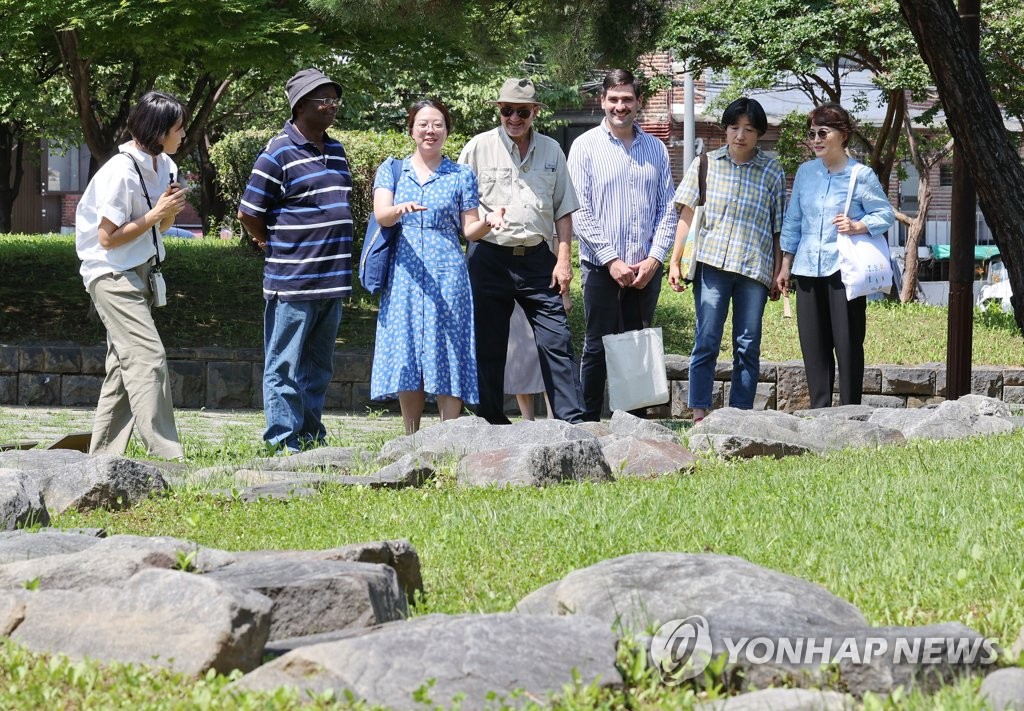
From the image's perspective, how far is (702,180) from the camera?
848 centimetres

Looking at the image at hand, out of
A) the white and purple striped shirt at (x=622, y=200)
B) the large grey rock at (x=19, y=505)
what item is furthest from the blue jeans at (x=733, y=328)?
the large grey rock at (x=19, y=505)

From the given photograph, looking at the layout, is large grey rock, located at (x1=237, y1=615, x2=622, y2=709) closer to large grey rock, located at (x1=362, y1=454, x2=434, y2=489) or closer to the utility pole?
large grey rock, located at (x1=362, y1=454, x2=434, y2=489)

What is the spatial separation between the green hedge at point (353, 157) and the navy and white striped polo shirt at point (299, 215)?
9.23 metres

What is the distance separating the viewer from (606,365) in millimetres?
8422

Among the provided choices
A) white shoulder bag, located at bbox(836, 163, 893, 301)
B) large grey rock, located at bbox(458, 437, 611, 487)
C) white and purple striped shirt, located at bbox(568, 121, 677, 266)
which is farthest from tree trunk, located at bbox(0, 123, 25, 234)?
large grey rock, located at bbox(458, 437, 611, 487)

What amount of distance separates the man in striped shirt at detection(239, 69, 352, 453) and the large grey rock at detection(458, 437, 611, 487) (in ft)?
5.05

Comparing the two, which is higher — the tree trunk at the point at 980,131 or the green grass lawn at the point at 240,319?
the tree trunk at the point at 980,131

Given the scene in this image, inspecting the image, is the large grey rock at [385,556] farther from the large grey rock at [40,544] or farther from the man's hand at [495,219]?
the man's hand at [495,219]

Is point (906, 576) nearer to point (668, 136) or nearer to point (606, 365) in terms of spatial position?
point (606, 365)

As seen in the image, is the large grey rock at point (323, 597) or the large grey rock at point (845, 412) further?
the large grey rock at point (845, 412)

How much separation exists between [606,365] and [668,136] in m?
28.7

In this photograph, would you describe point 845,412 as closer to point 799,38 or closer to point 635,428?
point 635,428

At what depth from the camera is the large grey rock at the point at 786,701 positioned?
2.84 metres

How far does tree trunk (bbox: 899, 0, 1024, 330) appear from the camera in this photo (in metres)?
7.73
